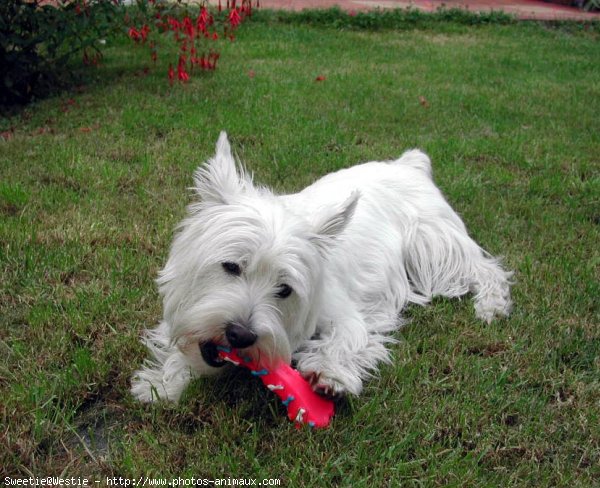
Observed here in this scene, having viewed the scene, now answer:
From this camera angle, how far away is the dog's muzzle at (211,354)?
2.83 m

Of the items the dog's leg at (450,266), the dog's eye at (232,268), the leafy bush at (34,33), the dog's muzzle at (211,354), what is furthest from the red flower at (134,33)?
the dog's muzzle at (211,354)

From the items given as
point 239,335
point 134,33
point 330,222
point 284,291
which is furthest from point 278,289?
point 134,33

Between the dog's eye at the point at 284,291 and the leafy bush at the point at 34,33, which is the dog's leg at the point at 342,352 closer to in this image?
the dog's eye at the point at 284,291

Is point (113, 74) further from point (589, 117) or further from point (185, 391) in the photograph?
point (185, 391)

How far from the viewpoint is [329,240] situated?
3.12 m

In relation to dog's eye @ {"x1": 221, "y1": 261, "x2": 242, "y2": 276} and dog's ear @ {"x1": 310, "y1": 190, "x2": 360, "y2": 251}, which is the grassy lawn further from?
dog's ear @ {"x1": 310, "y1": 190, "x2": 360, "y2": 251}

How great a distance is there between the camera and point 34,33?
6.96m

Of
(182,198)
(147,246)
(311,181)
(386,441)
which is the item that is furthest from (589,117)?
(386,441)

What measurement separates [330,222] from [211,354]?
2.56 feet

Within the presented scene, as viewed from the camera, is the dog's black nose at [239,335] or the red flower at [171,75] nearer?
the dog's black nose at [239,335]

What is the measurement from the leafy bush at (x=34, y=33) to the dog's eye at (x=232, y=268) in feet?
15.8

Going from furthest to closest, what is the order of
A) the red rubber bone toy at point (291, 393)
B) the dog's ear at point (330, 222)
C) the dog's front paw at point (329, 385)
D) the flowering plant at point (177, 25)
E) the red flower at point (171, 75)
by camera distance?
the red flower at point (171, 75)
the flowering plant at point (177, 25)
the dog's ear at point (330, 222)
the dog's front paw at point (329, 385)
the red rubber bone toy at point (291, 393)

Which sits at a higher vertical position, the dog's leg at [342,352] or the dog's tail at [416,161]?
the dog's tail at [416,161]

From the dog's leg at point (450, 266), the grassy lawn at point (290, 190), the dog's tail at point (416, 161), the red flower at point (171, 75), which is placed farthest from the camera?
the red flower at point (171, 75)
